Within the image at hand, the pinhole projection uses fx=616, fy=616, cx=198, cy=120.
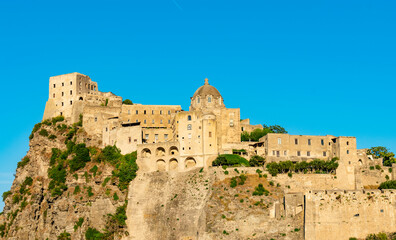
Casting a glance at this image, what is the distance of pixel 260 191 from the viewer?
7688 cm

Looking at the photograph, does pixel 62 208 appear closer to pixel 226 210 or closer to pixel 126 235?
pixel 126 235

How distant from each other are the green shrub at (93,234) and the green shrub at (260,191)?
67.2 feet

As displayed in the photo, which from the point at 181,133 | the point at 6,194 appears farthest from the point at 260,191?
the point at 6,194

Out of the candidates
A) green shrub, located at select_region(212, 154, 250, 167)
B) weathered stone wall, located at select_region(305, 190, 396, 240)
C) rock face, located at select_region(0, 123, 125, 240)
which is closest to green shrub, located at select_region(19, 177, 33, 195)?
rock face, located at select_region(0, 123, 125, 240)

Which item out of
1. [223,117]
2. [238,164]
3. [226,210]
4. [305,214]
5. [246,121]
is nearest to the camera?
[305,214]

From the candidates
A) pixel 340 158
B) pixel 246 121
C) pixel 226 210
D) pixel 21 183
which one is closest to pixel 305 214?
pixel 226 210

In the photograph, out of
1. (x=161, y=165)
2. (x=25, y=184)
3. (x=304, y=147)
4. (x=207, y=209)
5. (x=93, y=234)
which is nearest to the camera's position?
(x=207, y=209)

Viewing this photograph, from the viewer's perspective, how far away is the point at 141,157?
85.8m

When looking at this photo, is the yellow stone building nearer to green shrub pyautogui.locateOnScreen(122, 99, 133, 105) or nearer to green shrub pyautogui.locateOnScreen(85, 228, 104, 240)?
green shrub pyautogui.locateOnScreen(122, 99, 133, 105)

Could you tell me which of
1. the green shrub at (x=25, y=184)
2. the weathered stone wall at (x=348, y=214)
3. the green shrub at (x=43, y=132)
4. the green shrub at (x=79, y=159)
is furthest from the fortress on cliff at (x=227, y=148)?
the green shrub at (x=25, y=184)

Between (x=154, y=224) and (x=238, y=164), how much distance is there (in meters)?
13.7

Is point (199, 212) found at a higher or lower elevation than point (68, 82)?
lower

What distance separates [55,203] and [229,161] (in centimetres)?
2507

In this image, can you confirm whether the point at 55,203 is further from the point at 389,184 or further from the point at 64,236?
the point at 389,184
